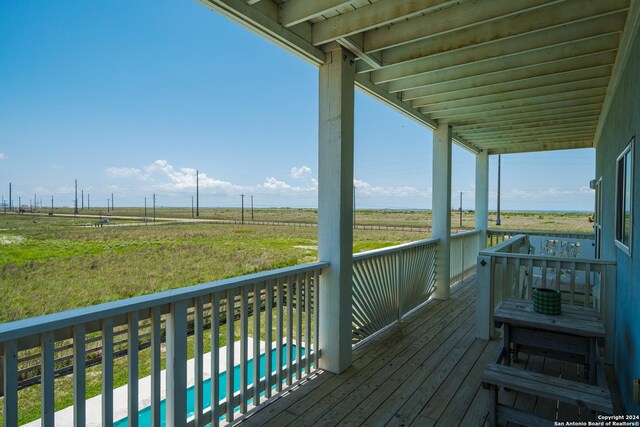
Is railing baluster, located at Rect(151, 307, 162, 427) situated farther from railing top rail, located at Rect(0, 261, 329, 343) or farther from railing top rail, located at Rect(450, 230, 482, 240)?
railing top rail, located at Rect(450, 230, 482, 240)

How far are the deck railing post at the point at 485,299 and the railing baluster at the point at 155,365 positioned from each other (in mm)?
3232

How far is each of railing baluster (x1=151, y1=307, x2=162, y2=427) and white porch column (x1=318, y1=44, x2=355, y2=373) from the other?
1.42 meters

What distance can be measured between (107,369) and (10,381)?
→ 1.10 feet

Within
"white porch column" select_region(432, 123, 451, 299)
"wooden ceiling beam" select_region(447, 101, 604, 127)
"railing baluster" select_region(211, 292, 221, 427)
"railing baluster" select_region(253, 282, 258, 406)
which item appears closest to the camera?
"railing baluster" select_region(211, 292, 221, 427)

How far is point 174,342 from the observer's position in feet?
5.64

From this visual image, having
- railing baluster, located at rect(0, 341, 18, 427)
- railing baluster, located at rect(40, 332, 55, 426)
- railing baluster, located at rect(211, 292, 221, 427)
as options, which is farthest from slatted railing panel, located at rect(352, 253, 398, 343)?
railing baluster, located at rect(0, 341, 18, 427)

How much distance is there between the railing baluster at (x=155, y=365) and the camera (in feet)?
5.32

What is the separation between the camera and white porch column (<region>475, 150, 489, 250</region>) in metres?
7.12

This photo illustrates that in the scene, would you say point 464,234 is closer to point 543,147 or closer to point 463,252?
point 463,252

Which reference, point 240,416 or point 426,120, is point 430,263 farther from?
point 240,416

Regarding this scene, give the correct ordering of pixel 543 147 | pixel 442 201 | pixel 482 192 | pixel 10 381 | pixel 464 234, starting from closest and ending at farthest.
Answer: pixel 10 381 < pixel 442 201 < pixel 464 234 < pixel 543 147 < pixel 482 192

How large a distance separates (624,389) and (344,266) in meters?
2.14

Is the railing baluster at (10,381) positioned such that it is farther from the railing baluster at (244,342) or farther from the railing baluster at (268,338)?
the railing baluster at (268,338)

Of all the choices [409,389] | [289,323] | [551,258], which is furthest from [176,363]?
[551,258]
